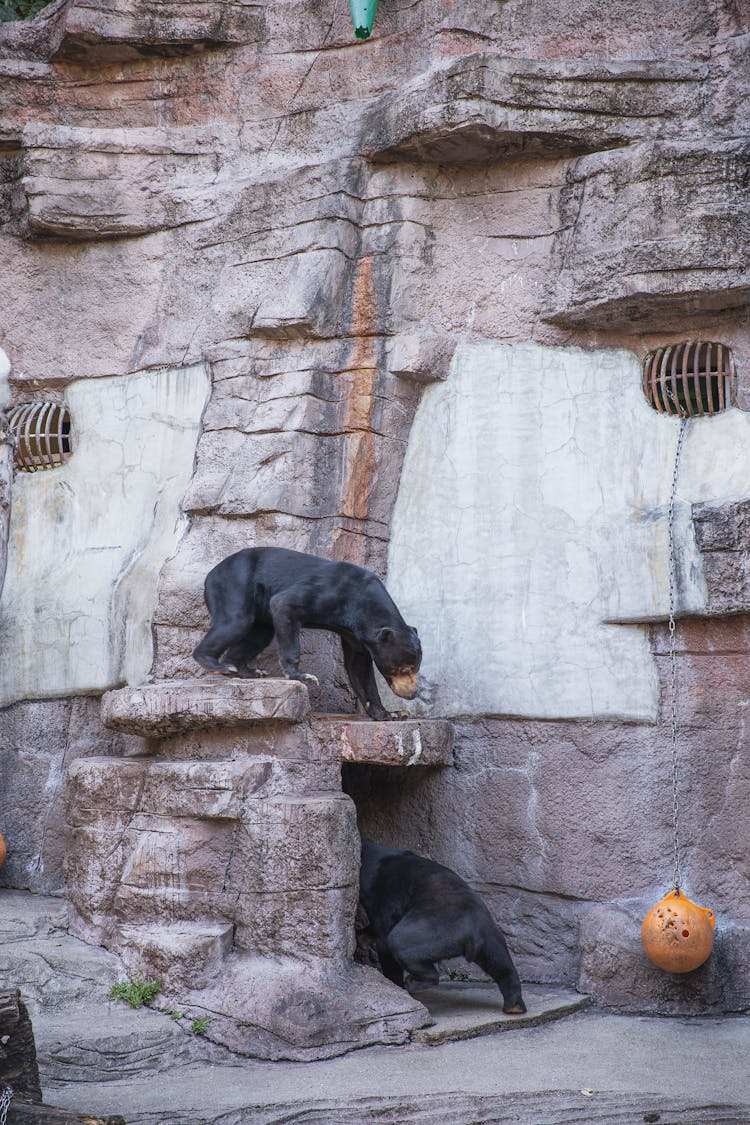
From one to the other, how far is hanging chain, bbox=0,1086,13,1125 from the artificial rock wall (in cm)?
265

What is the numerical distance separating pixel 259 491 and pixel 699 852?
287cm

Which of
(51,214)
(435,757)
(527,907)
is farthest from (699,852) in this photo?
(51,214)

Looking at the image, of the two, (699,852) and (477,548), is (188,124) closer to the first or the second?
(477,548)

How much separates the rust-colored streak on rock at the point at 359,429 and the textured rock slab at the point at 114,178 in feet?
4.70

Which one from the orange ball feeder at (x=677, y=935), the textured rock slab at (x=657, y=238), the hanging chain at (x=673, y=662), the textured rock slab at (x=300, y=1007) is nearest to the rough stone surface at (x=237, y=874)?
the textured rock slab at (x=300, y=1007)

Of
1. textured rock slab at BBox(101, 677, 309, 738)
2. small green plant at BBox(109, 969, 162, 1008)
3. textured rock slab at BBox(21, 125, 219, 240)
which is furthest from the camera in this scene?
textured rock slab at BBox(21, 125, 219, 240)

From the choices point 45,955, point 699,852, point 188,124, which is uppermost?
point 188,124

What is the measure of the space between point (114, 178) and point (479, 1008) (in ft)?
17.0

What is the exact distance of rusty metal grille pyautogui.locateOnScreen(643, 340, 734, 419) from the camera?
6.65 metres

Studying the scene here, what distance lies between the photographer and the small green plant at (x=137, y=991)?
5.44m

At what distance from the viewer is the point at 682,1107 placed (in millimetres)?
4457

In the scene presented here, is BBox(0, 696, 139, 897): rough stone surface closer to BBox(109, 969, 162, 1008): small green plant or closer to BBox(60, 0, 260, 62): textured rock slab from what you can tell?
BBox(109, 969, 162, 1008): small green plant

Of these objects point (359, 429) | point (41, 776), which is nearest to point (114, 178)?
point (359, 429)

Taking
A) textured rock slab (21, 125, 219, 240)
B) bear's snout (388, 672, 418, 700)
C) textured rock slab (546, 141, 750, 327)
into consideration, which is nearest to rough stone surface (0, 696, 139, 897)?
bear's snout (388, 672, 418, 700)
